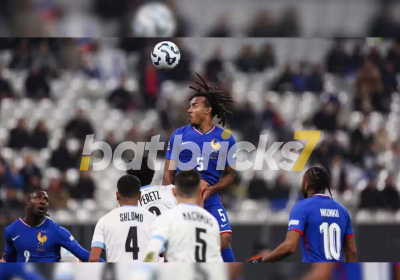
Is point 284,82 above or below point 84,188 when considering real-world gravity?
above

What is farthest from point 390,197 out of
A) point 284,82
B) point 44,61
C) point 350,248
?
point 44,61

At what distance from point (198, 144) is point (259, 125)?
8.23 meters

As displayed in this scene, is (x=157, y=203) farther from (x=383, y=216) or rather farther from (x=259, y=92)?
(x=259, y=92)

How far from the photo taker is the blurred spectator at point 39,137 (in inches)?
602

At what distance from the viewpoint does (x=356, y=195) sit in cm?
1447

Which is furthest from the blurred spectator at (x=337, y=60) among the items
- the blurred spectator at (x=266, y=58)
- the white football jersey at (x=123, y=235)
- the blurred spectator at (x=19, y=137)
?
the white football jersey at (x=123, y=235)

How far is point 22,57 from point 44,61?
1.69 ft

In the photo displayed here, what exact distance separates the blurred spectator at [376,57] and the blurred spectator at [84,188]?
24.1 feet

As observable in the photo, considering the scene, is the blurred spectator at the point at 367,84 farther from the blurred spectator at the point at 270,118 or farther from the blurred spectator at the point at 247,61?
the blurred spectator at the point at 247,61

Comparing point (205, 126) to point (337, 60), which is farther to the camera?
point (337, 60)

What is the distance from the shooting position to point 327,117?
1609 centimetres

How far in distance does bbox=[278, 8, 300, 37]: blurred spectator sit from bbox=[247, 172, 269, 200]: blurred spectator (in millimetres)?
4020

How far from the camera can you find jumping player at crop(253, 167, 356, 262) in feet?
21.0

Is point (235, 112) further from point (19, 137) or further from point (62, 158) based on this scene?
point (19, 137)
